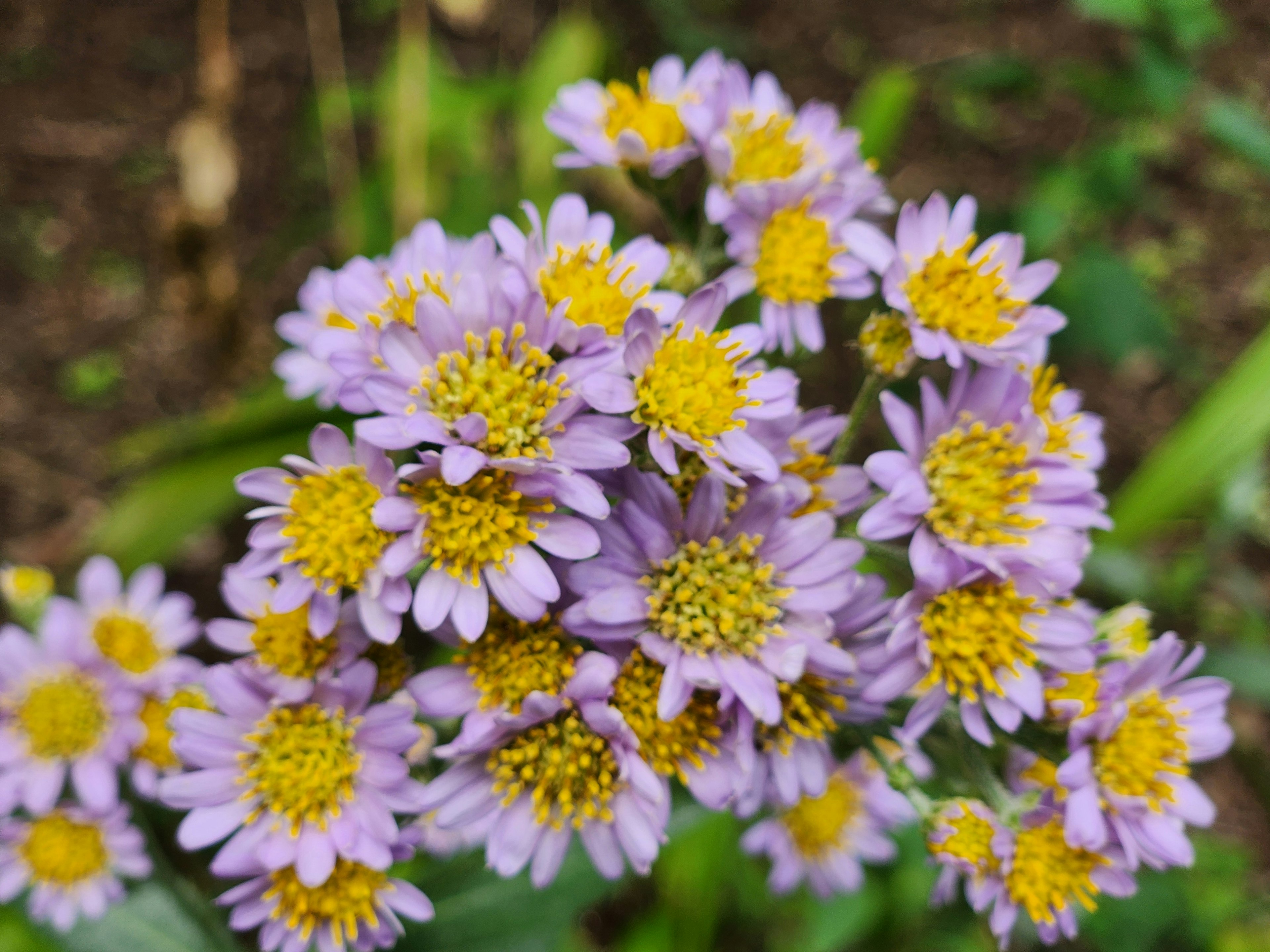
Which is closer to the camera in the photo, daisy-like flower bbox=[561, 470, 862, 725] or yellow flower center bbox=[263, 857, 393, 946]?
daisy-like flower bbox=[561, 470, 862, 725]

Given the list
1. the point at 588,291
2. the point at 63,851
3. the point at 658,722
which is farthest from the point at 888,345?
the point at 63,851

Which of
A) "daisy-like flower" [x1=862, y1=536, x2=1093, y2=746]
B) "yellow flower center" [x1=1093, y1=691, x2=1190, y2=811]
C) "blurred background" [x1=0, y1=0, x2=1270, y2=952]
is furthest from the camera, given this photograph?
"blurred background" [x1=0, y1=0, x2=1270, y2=952]

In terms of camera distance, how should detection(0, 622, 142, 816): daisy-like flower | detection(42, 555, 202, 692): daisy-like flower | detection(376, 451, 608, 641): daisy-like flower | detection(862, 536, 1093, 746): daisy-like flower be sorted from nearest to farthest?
detection(376, 451, 608, 641): daisy-like flower
detection(862, 536, 1093, 746): daisy-like flower
detection(0, 622, 142, 816): daisy-like flower
detection(42, 555, 202, 692): daisy-like flower

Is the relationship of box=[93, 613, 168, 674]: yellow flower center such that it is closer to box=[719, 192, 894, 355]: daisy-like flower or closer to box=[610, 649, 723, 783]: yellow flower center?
box=[610, 649, 723, 783]: yellow flower center

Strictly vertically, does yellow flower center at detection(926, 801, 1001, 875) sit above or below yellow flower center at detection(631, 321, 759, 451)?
below

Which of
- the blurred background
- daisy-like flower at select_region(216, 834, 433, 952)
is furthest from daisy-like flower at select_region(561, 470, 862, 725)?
the blurred background

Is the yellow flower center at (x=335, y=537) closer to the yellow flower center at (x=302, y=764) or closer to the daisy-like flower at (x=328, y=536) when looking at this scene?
the daisy-like flower at (x=328, y=536)
